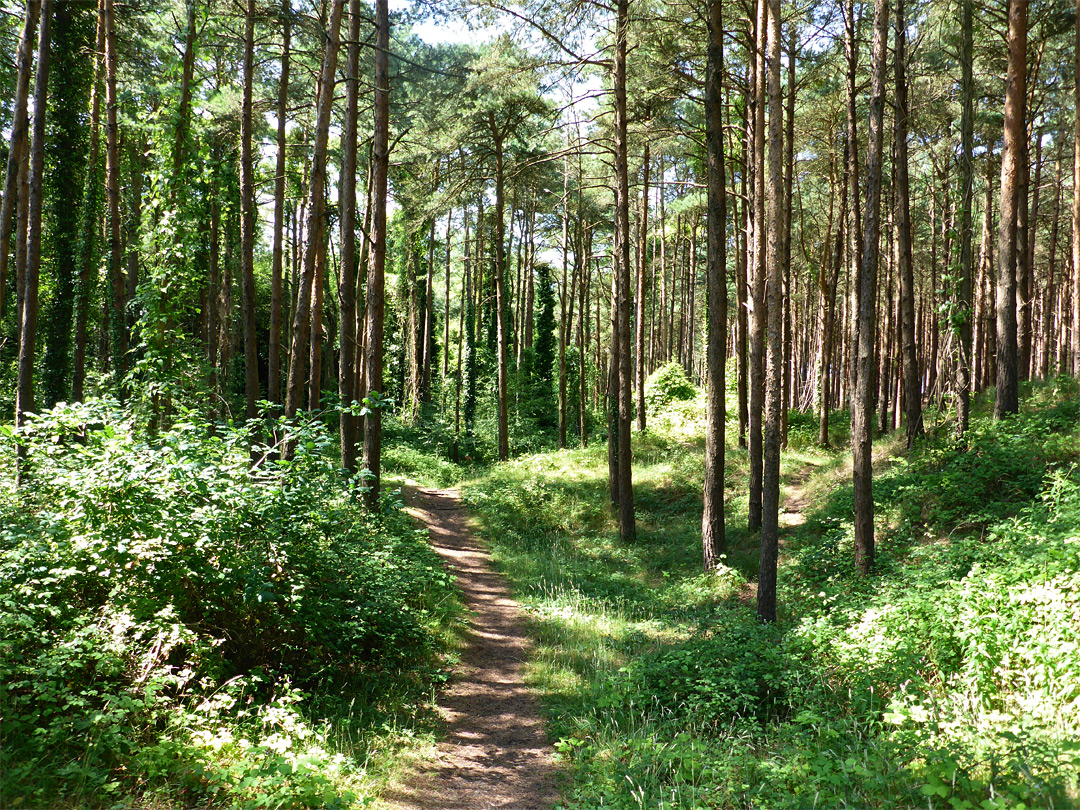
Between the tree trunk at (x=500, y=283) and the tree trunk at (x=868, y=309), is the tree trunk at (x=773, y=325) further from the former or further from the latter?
the tree trunk at (x=500, y=283)

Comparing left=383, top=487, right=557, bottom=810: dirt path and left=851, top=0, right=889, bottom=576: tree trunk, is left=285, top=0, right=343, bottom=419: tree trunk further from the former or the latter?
left=851, top=0, right=889, bottom=576: tree trunk

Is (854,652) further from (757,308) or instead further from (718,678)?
(757,308)

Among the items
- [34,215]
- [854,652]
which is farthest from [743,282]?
[34,215]

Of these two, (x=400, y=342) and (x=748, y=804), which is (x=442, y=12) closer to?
(x=748, y=804)

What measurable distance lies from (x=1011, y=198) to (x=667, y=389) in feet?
43.9

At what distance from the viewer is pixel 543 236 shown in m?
28.8

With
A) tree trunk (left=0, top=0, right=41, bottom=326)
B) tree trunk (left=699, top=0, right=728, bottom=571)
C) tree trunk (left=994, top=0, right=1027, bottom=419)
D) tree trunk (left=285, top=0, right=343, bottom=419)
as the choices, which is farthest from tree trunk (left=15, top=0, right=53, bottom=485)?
tree trunk (left=994, top=0, right=1027, bottom=419)

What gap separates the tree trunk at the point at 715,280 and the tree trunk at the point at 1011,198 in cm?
531

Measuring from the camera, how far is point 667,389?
23.5 m

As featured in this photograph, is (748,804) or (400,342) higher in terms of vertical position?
(400,342)

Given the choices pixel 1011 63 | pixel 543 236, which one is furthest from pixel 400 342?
pixel 1011 63

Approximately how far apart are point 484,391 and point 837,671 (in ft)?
87.7

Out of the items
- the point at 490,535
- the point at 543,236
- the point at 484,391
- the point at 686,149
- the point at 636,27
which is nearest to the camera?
the point at 636,27

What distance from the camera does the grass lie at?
4.02 meters
